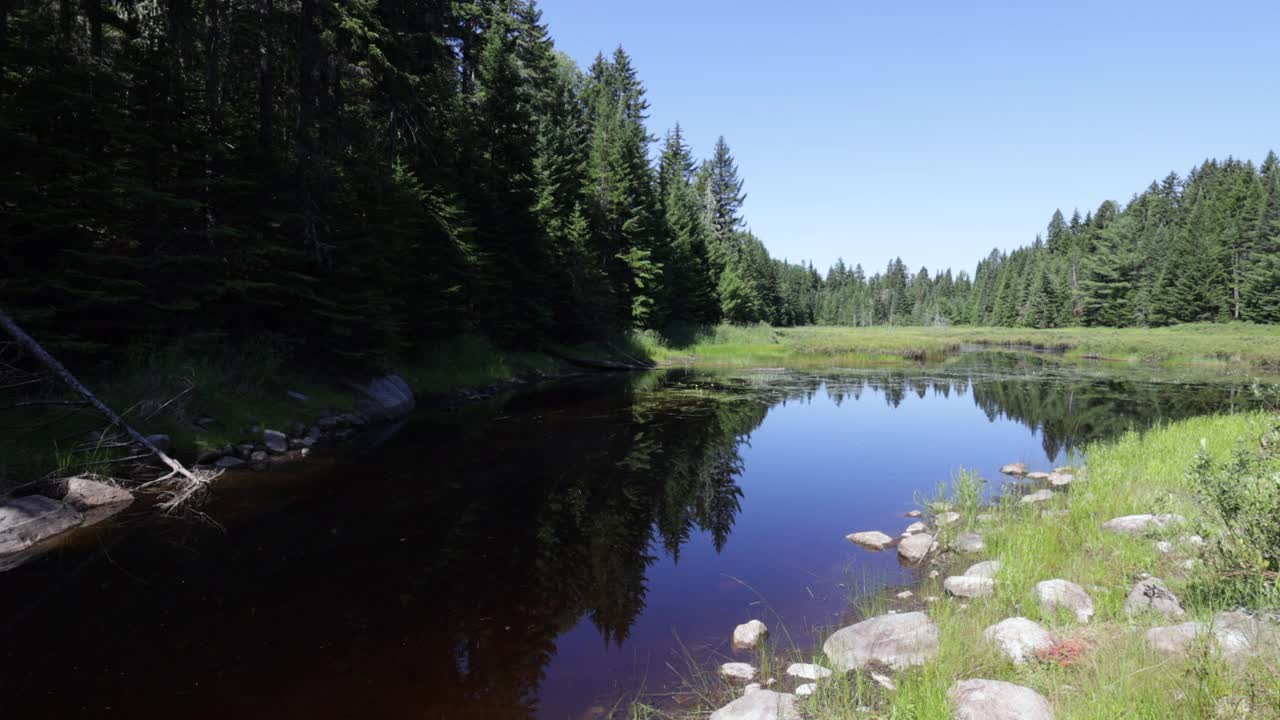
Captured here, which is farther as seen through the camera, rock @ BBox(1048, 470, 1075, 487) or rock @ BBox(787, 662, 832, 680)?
rock @ BBox(1048, 470, 1075, 487)

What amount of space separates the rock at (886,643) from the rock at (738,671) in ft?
2.22

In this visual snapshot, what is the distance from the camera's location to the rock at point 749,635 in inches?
224

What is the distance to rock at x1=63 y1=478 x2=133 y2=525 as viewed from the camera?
8.86 metres

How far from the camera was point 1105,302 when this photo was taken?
3164 inches

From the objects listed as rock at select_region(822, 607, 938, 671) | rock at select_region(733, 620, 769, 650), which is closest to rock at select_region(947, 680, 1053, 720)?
rock at select_region(822, 607, 938, 671)

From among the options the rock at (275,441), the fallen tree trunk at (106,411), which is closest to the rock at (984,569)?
the fallen tree trunk at (106,411)

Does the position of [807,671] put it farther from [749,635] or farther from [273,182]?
[273,182]

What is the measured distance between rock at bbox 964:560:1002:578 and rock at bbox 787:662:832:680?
2596 mm

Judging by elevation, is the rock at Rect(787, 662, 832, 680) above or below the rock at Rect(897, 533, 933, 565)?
above

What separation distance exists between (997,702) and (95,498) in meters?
11.9

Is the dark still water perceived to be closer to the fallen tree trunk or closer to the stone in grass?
the fallen tree trunk

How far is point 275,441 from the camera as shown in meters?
12.9

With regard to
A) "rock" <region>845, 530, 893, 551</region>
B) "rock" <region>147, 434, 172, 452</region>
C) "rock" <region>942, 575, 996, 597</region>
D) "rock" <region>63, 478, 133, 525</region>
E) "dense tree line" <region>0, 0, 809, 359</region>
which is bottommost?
"rock" <region>845, 530, 893, 551</region>

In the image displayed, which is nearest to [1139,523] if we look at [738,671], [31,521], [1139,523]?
[1139,523]
